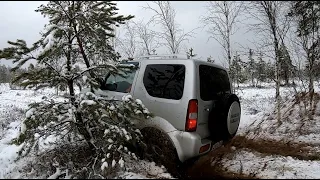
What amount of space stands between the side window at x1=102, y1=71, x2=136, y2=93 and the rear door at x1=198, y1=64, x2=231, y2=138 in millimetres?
1307

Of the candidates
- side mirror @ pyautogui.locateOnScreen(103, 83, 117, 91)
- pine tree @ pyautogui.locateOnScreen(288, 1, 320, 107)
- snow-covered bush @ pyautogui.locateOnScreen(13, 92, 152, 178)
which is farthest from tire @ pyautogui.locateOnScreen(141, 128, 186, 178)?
pine tree @ pyautogui.locateOnScreen(288, 1, 320, 107)

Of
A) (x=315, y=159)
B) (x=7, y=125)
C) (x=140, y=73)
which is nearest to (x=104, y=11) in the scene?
(x=140, y=73)

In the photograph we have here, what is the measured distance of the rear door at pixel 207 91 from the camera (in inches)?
170

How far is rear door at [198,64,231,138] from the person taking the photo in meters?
4.33

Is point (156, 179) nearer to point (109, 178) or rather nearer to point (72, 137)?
point (109, 178)

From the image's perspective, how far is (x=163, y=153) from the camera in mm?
4395

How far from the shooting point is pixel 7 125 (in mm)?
9070

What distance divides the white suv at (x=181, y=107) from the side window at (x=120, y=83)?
1.3 inches

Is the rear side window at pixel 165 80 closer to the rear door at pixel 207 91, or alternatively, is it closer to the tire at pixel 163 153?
the rear door at pixel 207 91

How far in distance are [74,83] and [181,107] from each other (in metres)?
1.82

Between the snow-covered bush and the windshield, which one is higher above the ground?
the windshield

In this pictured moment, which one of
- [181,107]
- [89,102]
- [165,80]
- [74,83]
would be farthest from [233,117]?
[74,83]

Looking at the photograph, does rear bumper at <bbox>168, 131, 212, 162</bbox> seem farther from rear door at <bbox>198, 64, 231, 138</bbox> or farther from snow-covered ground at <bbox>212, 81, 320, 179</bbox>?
snow-covered ground at <bbox>212, 81, 320, 179</bbox>

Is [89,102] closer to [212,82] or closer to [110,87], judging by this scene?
[110,87]
